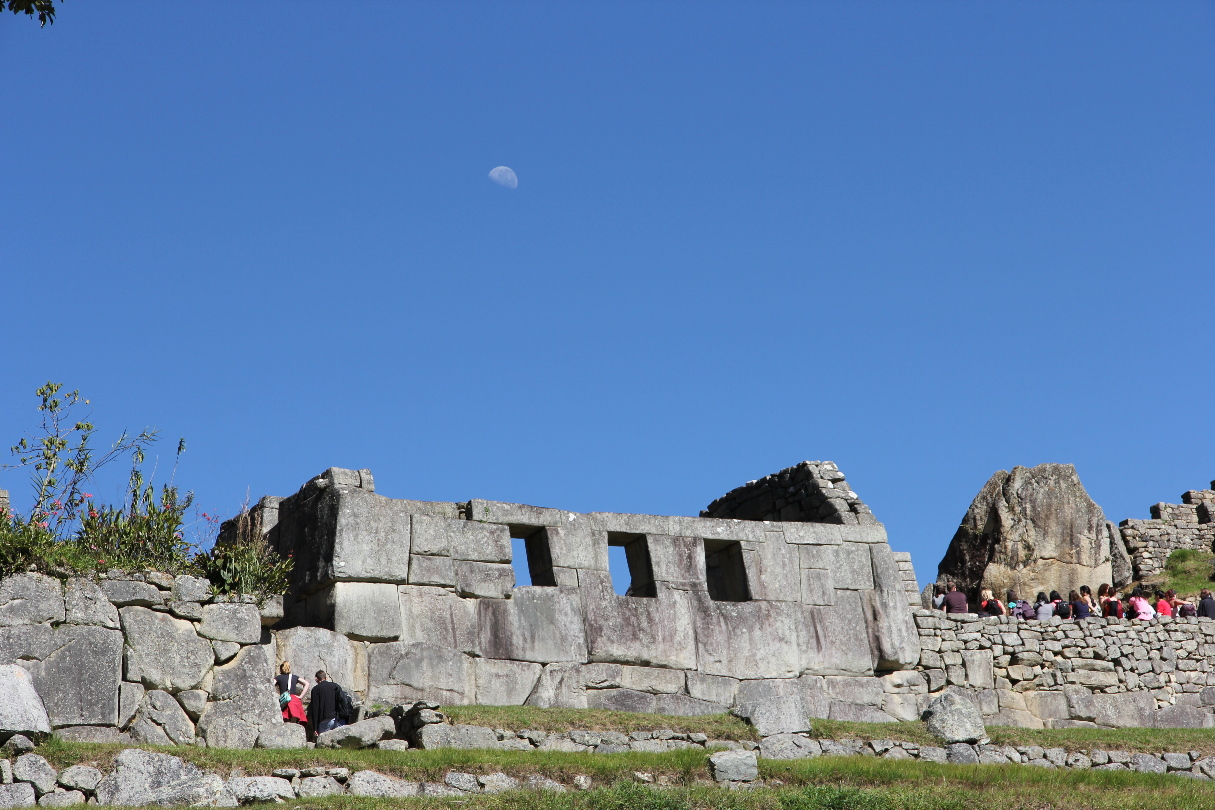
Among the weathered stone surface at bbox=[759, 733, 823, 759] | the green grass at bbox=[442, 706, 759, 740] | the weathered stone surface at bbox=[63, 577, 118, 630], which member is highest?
the weathered stone surface at bbox=[63, 577, 118, 630]

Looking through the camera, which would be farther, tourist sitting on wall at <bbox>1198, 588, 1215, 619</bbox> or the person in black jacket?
tourist sitting on wall at <bbox>1198, 588, 1215, 619</bbox>

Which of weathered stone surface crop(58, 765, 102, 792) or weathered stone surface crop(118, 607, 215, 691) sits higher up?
weathered stone surface crop(118, 607, 215, 691)

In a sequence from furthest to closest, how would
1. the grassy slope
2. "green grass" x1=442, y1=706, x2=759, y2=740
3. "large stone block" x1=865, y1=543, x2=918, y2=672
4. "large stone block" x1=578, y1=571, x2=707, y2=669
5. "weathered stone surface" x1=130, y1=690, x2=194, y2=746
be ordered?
"large stone block" x1=865, y1=543, x2=918, y2=672, "large stone block" x1=578, y1=571, x2=707, y2=669, "green grass" x1=442, y1=706, x2=759, y2=740, "weathered stone surface" x1=130, y1=690, x2=194, y2=746, the grassy slope

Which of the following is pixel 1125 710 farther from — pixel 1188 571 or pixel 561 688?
pixel 1188 571

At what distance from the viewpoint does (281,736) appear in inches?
503

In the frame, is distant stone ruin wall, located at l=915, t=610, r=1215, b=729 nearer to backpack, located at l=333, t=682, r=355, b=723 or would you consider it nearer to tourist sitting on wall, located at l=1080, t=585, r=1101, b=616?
tourist sitting on wall, located at l=1080, t=585, r=1101, b=616

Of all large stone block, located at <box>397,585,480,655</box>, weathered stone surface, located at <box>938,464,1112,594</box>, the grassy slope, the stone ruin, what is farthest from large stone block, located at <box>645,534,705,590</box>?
weathered stone surface, located at <box>938,464,1112,594</box>

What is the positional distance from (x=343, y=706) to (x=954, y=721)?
7.48 m

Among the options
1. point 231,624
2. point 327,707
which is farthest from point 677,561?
point 231,624

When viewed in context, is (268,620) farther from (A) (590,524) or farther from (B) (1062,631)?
(B) (1062,631)

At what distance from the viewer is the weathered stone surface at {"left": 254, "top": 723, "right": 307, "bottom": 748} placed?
12.7m

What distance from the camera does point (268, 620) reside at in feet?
45.7

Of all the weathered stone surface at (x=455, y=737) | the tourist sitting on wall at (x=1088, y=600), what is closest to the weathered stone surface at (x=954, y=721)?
the weathered stone surface at (x=455, y=737)

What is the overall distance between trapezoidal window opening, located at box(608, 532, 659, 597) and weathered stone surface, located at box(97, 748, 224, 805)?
25.1 feet
